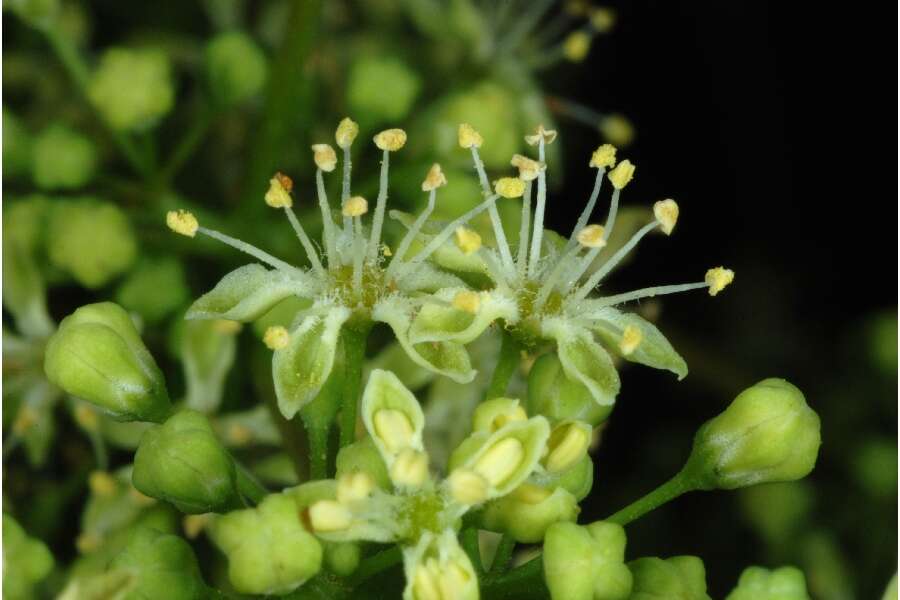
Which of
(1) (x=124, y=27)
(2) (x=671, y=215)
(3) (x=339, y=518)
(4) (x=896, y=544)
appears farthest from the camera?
(1) (x=124, y=27)

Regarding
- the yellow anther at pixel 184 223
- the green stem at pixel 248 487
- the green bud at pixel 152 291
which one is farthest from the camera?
→ the green bud at pixel 152 291

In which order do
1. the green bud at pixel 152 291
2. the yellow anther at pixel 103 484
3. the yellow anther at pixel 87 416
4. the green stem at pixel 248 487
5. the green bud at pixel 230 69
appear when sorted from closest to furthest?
1. the green stem at pixel 248 487
2. the yellow anther at pixel 103 484
3. the yellow anther at pixel 87 416
4. the green bud at pixel 152 291
5. the green bud at pixel 230 69

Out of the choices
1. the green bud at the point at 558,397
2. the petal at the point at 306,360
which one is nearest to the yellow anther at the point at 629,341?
the green bud at the point at 558,397

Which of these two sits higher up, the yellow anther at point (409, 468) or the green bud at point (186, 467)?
the yellow anther at point (409, 468)

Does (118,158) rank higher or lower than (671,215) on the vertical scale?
lower

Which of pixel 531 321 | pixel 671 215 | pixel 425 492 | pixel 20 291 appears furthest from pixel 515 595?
pixel 20 291

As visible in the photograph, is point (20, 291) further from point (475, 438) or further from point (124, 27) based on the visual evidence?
point (475, 438)

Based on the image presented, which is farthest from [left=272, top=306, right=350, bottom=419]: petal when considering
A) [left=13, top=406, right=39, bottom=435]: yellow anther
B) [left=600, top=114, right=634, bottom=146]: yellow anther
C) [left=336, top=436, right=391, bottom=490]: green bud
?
[left=600, top=114, right=634, bottom=146]: yellow anther

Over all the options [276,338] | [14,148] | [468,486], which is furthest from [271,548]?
[14,148]

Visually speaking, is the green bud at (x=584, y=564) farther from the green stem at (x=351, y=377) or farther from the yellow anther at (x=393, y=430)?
the green stem at (x=351, y=377)
